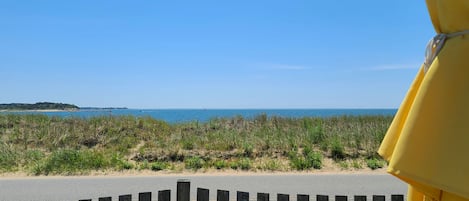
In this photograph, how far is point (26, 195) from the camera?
840 centimetres

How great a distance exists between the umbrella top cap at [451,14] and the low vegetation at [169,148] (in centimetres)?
980

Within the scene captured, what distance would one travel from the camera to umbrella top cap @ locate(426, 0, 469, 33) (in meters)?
1.36

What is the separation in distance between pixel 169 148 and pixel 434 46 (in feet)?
39.9

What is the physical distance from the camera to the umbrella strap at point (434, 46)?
4.72ft

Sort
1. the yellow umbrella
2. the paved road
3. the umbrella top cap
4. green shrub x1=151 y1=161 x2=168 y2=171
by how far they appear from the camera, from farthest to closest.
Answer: green shrub x1=151 y1=161 x2=168 y2=171 < the paved road < the umbrella top cap < the yellow umbrella

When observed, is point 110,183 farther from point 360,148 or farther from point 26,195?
point 360,148

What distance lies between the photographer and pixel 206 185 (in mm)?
9078

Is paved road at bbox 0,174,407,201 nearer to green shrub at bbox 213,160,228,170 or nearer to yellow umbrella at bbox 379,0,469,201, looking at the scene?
green shrub at bbox 213,160,228,170

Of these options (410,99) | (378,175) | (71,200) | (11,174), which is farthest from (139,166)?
(410,99)

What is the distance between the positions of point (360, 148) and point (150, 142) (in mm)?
6548

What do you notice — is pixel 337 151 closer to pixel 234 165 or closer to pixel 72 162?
pixel 234 165

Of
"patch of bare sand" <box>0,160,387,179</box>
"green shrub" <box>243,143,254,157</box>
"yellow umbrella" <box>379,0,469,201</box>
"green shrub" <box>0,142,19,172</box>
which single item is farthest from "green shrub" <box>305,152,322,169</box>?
"yellow umbrella" <box>379,0,469,201</box>

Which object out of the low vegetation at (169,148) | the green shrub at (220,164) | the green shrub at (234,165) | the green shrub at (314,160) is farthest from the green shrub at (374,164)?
the green shrub at (220,164)

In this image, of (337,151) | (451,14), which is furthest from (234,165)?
(451,14)
